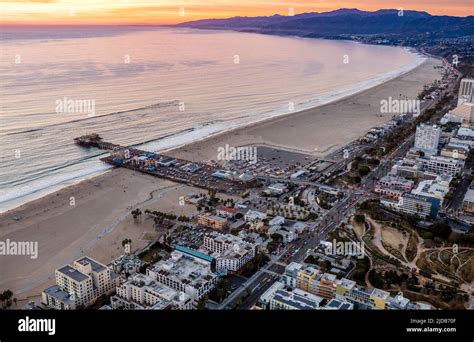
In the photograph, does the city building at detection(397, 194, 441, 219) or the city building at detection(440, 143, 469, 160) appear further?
the city building at detection(440, 143, 469, 160)

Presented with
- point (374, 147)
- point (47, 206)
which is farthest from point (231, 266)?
point (374, 147)

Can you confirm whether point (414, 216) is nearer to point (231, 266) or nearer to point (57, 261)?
point (231, 266)

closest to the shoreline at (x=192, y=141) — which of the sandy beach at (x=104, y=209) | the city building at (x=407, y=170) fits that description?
the sandy beach at (x=104, y=209)

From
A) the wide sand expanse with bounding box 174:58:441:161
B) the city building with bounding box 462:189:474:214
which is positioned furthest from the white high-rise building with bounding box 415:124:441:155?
the city building with bounding box 462:189:474:214

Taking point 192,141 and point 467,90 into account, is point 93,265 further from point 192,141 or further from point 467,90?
point 467,90

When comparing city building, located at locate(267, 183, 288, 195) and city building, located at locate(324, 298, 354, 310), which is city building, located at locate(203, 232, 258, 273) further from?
city building, located at locate(267, 183, 288, 195)

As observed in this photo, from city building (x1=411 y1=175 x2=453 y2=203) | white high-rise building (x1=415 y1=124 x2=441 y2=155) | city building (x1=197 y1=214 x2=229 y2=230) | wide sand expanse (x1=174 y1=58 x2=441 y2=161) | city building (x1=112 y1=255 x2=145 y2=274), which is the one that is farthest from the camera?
wide sand expanse (x1=174 y1=58 x2=441 y2=161)

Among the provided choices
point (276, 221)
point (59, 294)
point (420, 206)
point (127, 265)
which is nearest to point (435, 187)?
point (420, 206)
